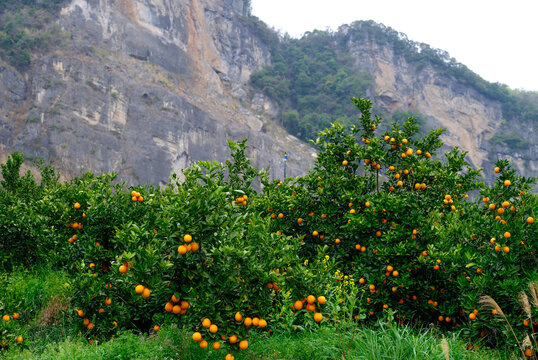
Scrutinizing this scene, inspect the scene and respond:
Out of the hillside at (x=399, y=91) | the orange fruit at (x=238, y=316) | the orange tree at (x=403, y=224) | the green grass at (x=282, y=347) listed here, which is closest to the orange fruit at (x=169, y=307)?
the green grass at (x=282, y=347)

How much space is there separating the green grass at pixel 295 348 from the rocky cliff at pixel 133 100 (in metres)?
33.2

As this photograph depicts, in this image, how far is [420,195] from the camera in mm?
4824

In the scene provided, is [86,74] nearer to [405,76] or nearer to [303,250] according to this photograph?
[303,250]

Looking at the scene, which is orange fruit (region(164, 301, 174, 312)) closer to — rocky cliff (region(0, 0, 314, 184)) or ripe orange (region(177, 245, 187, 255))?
ripe orange (region(177, 245, 187, 255))

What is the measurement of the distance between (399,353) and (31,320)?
4872 mm

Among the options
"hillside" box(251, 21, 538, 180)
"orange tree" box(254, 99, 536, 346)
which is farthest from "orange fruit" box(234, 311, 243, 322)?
"hillside" box(251, 21, 538, 180)

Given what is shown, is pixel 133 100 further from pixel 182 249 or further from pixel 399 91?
pixel 399 91

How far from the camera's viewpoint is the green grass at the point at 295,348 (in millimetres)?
3057

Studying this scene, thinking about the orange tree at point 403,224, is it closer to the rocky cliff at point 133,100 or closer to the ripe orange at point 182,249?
the ripe orange at point 182,249

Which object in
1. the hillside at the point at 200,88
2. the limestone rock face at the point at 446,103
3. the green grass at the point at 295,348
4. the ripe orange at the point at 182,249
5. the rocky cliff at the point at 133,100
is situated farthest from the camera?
the limestone rock face at the point at 446,103

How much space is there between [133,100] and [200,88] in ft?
40.2

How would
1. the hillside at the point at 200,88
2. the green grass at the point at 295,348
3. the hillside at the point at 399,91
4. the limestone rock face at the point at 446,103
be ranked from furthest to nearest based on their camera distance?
the limestone rock face at the point at 446,103 → the hillside at the point at 399,91 → the hillside at the point at 200,88 → the green grass at the point at 295,348

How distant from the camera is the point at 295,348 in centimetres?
325

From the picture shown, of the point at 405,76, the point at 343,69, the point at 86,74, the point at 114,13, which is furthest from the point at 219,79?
the point at 405,76
